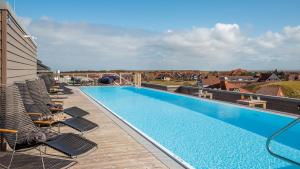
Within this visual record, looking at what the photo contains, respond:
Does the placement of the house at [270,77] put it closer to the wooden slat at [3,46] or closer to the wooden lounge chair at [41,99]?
the wooden lounge chair at [41,99]

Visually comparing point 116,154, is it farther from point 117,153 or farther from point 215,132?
point 215,132

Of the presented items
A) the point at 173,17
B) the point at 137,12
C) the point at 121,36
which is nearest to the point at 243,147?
the point at 173,17

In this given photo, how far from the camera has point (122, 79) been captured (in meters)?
26.4

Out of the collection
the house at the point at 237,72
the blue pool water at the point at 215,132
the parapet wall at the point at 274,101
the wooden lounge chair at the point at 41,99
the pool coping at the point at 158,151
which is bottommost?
the blue pool water at the point at 215,132

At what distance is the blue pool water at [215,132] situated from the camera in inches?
240

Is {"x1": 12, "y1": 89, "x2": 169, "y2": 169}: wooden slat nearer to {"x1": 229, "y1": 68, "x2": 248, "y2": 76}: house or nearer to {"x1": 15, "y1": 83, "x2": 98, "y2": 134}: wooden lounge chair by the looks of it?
{"x1": 15, "y1": 83, "x2": 98, "y2": 134}: wooden lounge chair

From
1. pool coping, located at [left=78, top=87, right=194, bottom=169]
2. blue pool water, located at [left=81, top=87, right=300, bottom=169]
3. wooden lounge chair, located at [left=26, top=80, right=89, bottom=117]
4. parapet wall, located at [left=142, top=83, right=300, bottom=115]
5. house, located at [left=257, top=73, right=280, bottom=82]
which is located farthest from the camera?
house, located at [left=257, top=73, right=280, bottom=82]

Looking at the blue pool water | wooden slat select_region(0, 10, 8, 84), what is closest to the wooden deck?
the blue pool water

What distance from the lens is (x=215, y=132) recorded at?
859 cm

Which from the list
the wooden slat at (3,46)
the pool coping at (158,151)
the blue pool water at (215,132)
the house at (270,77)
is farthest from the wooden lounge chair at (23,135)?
the house at (270,77)

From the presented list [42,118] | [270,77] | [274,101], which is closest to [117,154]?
[42,118]

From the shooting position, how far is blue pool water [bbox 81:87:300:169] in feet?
20.0

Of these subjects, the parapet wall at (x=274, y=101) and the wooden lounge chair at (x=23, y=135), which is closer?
the wooden lounge chair at (x=23, y=135)

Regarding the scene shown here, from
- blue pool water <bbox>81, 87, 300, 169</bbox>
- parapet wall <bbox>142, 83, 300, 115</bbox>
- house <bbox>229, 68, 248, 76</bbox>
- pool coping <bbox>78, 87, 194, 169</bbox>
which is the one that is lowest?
blue pool water <bbox>81, 87, 300, 169</bbox>
